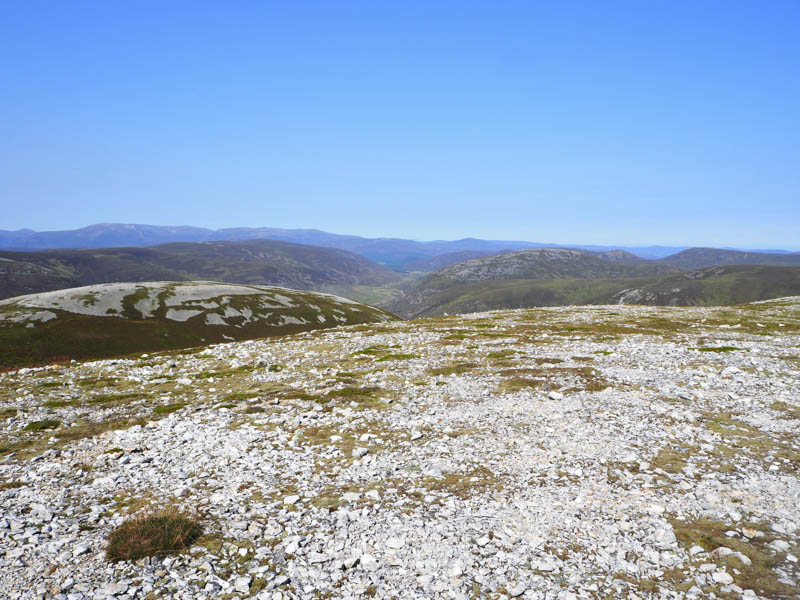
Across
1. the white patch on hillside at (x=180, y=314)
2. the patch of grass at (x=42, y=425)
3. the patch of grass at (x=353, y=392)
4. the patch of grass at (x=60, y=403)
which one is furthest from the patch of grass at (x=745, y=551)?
the white patch on hillside at (x=180, y=314)

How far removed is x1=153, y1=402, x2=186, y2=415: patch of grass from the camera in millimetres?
20042

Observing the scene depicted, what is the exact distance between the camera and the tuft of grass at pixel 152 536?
9133 mm

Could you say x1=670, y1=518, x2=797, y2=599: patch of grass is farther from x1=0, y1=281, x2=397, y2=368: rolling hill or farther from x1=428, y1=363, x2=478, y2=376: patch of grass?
x1=0, y1=281, x2=397, y2=368: rolling hill

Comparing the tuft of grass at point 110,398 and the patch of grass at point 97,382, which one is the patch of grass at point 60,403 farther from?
the patch of grass at point 97,382

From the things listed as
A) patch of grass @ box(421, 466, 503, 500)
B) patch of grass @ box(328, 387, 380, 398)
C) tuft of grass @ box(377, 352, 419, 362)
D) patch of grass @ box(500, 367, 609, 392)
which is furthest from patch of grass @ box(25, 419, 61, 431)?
patch of grass @ box(500, 367, 609, 392)

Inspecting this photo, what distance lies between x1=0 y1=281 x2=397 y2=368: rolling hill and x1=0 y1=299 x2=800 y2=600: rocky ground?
271ft

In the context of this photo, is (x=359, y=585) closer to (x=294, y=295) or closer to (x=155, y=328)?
(x=155, y=328)

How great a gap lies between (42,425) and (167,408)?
4.90 m

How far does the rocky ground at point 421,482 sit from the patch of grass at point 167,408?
0.15m

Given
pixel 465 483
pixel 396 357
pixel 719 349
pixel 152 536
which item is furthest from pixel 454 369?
pixel 719 349

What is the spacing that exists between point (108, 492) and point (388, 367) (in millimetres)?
18812

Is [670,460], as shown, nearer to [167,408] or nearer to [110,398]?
[167,408]

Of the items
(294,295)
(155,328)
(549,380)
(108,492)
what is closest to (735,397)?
(549,380)

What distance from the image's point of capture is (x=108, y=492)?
1219 cm
